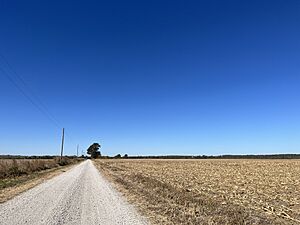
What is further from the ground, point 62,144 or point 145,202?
point 62,144

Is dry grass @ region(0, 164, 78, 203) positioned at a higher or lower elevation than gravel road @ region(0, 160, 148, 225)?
higher

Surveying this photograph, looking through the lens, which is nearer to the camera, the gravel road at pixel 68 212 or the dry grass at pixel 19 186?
the gravel road at pixel 68 212

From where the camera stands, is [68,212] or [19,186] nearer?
[68,212]

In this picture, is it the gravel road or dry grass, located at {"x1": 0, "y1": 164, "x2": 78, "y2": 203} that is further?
dry grass, located at {"x1": 0, "y1": 164, "x2": 78, "y2": 203}

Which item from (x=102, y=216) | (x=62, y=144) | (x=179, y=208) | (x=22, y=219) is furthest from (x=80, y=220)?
(x=62, y=144)

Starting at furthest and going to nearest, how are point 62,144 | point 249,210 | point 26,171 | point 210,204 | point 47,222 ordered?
point 62,144, point 26,171, point 210,204, point 249,210, point 47,222

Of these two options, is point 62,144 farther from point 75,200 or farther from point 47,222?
point 47,222

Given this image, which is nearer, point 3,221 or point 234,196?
point 3,221

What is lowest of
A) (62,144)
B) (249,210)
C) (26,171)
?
(249,210)

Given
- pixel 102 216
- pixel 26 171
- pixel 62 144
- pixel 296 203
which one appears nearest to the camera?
pixel 102 216

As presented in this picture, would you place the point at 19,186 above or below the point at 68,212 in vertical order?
above

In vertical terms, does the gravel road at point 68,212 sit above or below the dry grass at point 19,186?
below

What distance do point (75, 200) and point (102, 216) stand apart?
13.7 ft

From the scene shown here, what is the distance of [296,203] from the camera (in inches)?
537
